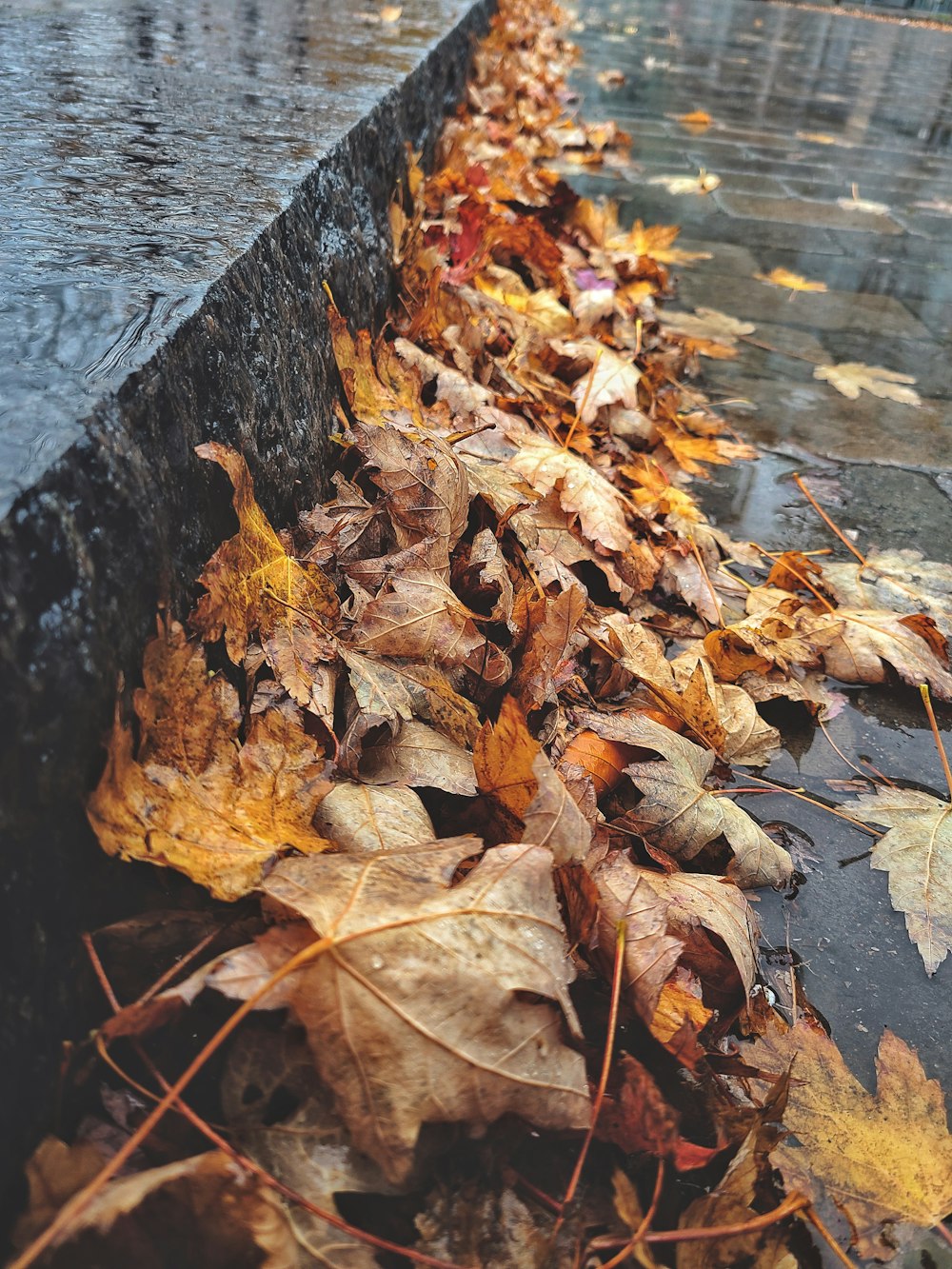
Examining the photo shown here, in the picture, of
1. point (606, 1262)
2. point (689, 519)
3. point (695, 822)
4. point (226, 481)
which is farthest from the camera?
point (689, 519)

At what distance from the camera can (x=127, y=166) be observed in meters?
1.33

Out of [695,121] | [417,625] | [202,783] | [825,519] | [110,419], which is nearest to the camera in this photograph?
[110,419]

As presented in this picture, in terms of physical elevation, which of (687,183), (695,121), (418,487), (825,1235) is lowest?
(825,1235)

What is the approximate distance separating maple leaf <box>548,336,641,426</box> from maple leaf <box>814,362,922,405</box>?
757 mm

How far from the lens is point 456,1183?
0.78 meters

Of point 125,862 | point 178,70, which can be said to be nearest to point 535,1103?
point 125,862

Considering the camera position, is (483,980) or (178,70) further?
(178,70)

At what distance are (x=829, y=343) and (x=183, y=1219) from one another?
293 cm

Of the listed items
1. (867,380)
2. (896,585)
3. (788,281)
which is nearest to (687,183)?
(788,281)

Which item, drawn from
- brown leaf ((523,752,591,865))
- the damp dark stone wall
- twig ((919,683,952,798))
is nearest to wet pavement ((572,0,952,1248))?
twig ((919,683,952,798))

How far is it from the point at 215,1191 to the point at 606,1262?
1.05 feet

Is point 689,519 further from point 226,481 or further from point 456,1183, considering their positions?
point 456,1183

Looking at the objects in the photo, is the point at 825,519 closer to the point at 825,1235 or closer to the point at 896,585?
the point at 896,585

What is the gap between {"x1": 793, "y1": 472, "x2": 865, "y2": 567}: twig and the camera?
1.91m
